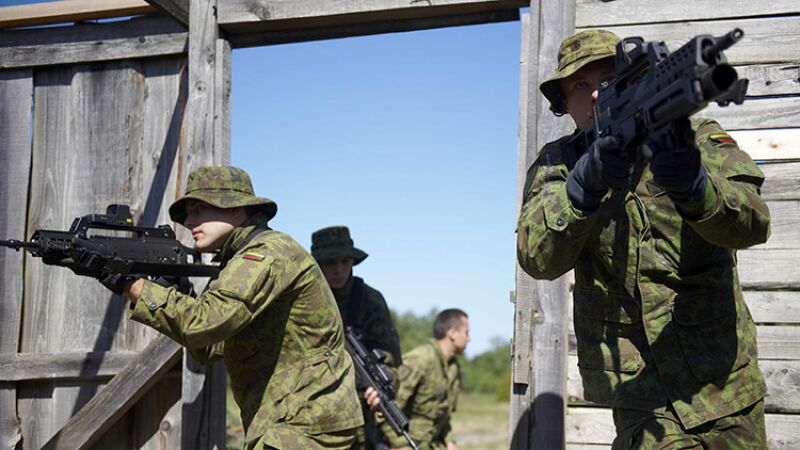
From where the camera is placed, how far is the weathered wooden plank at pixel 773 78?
4.51 meters

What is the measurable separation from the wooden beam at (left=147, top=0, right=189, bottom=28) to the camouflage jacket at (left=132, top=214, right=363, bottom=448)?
1.52 meters

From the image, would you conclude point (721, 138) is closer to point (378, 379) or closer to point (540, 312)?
point (540, 312)

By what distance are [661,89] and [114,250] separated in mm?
2849

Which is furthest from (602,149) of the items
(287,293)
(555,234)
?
(287,293)

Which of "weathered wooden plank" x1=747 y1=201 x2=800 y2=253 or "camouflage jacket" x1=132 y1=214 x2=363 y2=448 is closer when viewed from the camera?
"camouflage jacket" x1=132 y1=214 x2=363 y2=448

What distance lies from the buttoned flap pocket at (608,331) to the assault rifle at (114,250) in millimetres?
2161

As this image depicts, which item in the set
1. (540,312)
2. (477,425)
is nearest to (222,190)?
(540,312)

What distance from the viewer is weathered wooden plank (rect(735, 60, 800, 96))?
14.8ft

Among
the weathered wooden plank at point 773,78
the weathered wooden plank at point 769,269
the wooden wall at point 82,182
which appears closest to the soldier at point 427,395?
the wooden wall at point 82,182

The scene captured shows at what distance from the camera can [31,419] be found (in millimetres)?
5699

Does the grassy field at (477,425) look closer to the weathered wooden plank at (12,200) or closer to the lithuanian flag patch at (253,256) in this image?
the weathered wooden plank at (12,200)

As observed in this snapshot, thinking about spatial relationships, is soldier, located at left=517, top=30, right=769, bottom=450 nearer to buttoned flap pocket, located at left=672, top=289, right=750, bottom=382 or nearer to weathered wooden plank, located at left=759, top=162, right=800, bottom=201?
buttoned flap pocket, located at left=672, top=289, right=750, bottom=382

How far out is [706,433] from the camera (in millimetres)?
2977

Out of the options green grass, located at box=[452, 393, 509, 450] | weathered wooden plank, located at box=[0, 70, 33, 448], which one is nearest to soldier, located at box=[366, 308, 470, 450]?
weathered wooden plank, located at box=[0, 70, 33, 448]
